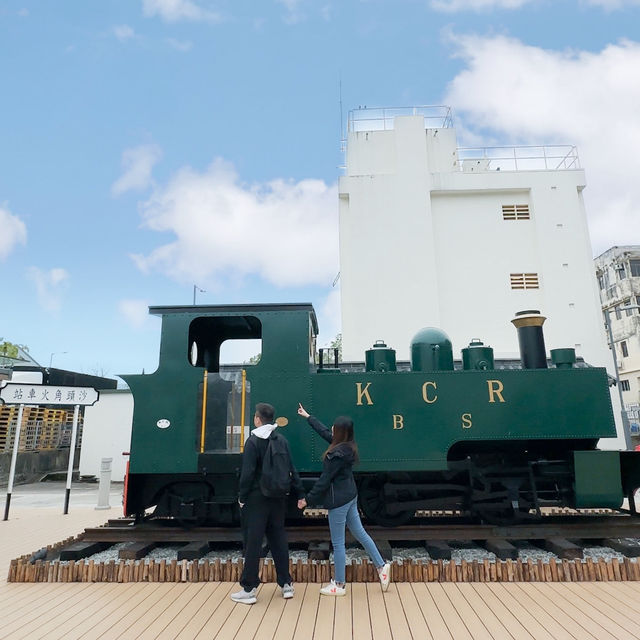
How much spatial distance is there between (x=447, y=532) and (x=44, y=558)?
446 centimetres

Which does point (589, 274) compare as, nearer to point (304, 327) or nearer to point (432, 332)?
point (432, 332)

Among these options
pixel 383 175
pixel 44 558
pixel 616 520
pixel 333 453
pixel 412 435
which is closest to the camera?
pixel 333 453

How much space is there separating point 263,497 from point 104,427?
1423cm

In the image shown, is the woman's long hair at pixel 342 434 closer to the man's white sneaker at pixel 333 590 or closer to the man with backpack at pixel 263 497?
the man with backpack at pixel 263 497

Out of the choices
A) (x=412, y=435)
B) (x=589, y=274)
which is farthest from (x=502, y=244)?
(x=412, y=435)

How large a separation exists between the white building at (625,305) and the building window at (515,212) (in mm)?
18395

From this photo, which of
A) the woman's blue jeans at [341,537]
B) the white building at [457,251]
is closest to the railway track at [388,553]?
the woman's blue jeans at [341,537]

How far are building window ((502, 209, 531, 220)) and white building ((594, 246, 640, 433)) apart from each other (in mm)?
18395

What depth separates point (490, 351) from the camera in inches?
228

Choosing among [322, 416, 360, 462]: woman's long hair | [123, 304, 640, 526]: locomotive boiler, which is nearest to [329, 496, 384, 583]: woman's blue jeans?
[322, 416, 360, 462]: woman's long hair

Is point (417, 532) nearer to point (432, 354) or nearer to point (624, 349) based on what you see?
point (432, 354)

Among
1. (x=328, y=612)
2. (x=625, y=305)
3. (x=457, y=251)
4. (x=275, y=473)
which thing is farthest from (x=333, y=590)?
(x=625, y=305)

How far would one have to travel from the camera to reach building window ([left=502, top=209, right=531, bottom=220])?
16531mm

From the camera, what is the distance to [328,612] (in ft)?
12.0
